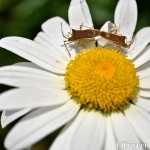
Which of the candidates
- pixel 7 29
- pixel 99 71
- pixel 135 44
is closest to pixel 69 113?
pixel 99 71

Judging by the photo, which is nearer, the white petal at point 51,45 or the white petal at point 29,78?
the white petal at point 29,78

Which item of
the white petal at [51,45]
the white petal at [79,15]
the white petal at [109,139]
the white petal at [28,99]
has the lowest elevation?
the white petal at [109,139]

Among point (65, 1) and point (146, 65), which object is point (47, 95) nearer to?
point (146, 65)

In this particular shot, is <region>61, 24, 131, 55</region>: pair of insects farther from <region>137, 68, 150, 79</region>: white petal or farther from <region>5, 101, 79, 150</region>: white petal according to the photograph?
<region>5, 101, 79, 150</region>: white petal

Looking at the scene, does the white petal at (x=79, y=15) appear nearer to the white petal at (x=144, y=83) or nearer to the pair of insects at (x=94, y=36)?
the pair of insects at (x=94, y=36)

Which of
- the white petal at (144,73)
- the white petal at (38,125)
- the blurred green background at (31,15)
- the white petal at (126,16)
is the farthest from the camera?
the blurred green background at (31,15)

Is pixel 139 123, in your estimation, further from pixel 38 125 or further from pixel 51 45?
pixel 51 45

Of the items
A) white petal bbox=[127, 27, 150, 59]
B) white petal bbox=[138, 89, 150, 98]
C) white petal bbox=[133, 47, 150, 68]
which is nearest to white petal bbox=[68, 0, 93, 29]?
white petal bbox=[127, 27, 150, 59]

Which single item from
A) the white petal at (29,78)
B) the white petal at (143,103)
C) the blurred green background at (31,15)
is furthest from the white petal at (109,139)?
the blurred green background at (31,15)
